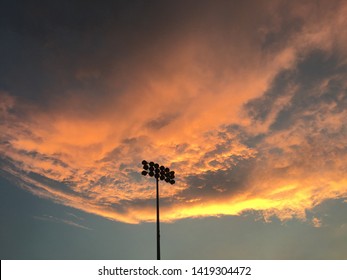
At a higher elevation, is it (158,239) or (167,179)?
(167,179)
